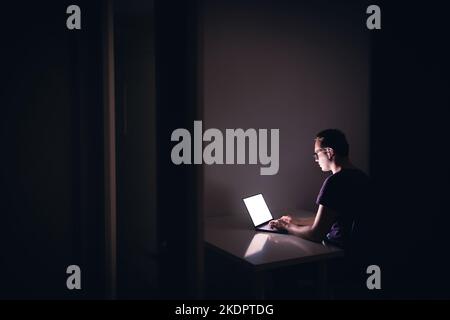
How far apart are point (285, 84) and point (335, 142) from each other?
3.29ft

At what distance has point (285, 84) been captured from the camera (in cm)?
327

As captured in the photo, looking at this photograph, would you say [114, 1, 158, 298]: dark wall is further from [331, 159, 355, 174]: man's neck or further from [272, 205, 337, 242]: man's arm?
[331, 159, 355, 174]: man's neck

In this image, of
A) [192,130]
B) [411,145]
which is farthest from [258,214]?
[192,130]

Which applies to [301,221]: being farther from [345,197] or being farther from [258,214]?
[345,197]

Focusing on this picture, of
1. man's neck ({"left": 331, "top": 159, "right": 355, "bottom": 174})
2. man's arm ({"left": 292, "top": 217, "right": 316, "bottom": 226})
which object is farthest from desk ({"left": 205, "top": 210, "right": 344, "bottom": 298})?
man's neck ({"left": 331, "top": 159, "right": 355, "bottom": 174})

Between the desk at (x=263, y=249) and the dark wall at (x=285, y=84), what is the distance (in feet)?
1.92

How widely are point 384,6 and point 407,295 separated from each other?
114cm

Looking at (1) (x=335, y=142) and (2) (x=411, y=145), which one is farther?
(1) (x=335, y=142)

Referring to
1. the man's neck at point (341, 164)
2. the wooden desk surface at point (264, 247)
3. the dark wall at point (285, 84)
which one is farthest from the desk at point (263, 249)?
the dark wall at point (285, 84)

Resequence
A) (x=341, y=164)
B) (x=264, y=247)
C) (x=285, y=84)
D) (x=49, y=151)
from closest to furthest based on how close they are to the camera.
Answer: (x=49, y=151) < (x=264, y=247) < (x=341, y=164) < (x=285, y=84)

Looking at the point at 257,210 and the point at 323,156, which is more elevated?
the point at 323,156

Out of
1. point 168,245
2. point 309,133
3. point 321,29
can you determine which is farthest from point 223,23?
point 168,245

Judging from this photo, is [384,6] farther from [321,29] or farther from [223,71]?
[321,29]

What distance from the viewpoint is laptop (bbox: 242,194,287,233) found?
102 inches
